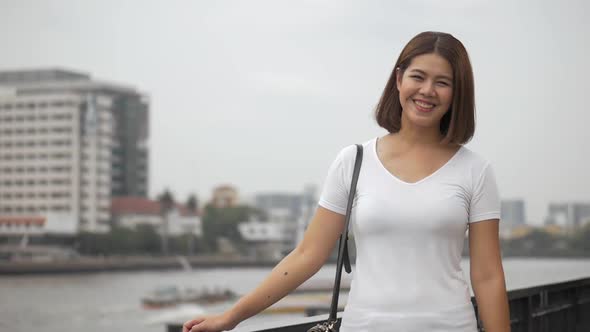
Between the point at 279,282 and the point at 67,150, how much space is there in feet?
203

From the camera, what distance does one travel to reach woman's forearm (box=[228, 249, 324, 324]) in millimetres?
1184

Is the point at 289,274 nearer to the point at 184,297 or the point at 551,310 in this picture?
the point at 551,310

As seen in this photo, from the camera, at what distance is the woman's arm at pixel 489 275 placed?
3.77 feet

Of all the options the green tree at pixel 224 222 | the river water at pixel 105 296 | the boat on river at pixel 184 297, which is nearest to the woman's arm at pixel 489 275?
the river water at pixel 105 296

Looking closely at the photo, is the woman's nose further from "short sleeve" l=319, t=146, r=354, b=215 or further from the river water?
the river water

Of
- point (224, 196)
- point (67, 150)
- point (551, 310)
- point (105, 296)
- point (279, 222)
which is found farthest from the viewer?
point (224, 196)

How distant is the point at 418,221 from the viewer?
43.5 inches

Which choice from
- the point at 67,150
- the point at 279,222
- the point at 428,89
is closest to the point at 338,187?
the point at 428,89

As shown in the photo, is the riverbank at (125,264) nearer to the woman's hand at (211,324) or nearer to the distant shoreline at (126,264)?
the distant shoreline at (126,264)

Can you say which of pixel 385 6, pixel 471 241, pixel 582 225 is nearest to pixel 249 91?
pixel 385 6

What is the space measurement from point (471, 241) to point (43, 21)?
3784 inches

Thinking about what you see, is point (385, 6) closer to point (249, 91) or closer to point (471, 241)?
point (249, 91)

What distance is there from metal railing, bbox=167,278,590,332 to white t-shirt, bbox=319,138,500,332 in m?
1.28

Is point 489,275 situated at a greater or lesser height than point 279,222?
greater
